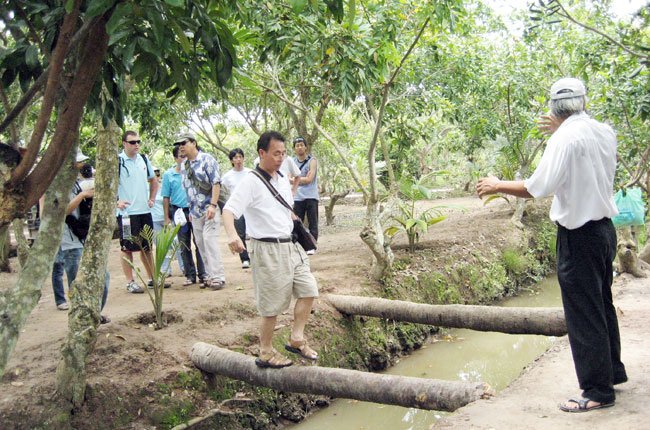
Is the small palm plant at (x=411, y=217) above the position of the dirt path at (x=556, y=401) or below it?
above

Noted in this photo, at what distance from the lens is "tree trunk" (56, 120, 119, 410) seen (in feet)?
15.5

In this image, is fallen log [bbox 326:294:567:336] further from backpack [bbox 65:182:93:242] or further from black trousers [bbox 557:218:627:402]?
backpack [bbox 65:182:93:242]

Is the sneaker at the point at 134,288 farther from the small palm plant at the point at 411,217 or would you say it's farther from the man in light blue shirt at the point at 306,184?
the small palm plant at the point at 411,217

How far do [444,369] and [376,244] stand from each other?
1.76m

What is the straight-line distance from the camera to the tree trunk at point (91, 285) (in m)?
4.73

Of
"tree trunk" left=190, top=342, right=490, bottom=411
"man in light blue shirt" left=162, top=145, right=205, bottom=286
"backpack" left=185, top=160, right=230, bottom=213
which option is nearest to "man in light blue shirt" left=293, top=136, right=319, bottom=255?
"man in light blue shirt" left=162, top=145, right=205, bottom=286

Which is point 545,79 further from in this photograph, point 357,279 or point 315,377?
point 315,377

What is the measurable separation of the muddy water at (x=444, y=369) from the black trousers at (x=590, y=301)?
2449 mm

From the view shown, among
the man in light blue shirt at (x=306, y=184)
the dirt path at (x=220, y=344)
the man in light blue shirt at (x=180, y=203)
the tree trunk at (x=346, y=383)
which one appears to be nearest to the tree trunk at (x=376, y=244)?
the dirt path at (x=220, y=344)

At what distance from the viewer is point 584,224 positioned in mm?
3551

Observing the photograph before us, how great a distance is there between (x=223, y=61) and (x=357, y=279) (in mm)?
5247

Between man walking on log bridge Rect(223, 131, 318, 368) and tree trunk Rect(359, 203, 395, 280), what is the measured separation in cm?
311

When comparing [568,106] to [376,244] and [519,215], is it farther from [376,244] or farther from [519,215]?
[519,215]

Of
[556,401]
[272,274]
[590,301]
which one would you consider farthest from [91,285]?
[590,301]
